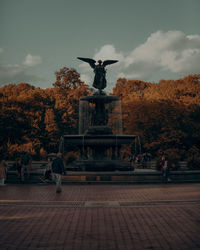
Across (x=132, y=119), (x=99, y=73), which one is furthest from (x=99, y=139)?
(x=132, y=119)

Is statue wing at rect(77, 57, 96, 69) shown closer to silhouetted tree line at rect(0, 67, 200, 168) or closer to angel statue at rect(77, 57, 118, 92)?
angel statue at rect(77, 57, 118, 92)

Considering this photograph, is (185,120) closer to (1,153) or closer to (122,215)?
(1,153)

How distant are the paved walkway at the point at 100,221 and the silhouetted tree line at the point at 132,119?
28.3 metres

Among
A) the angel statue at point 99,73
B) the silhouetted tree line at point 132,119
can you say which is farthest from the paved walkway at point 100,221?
→ the silhouetted tree line at point 132,119

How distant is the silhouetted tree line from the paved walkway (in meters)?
28.3

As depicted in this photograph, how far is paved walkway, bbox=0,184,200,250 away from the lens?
21.7 ft

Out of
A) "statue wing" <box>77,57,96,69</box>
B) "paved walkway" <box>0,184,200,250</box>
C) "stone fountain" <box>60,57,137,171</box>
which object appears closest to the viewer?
"paved walkway" <box>0,184,200,250</box>

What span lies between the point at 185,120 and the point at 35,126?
1908 centimetres

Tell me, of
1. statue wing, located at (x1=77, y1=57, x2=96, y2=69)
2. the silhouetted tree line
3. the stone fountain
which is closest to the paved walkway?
the stone fountain

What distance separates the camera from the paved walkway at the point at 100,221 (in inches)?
261

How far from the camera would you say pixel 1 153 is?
145 ft

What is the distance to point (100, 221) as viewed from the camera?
28.3 ft

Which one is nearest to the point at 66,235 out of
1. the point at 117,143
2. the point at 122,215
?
the point at 122,215

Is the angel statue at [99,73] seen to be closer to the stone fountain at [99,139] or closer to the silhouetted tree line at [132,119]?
the stone fountain at [99,139]
